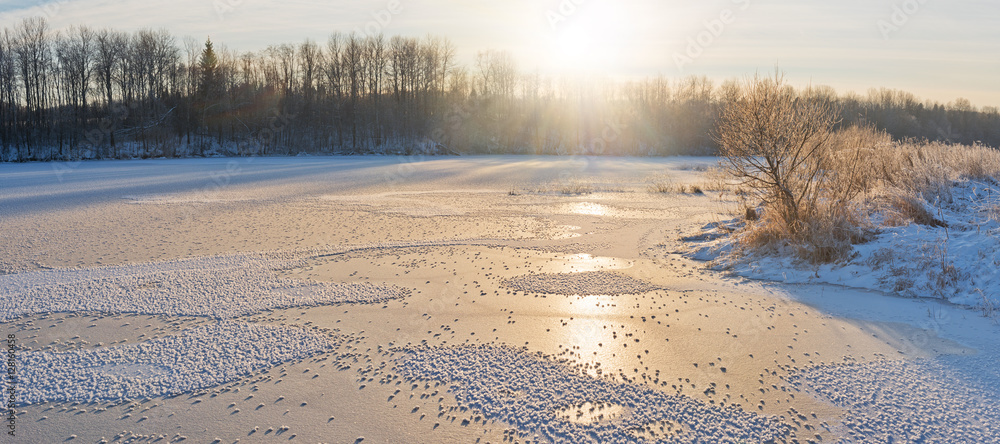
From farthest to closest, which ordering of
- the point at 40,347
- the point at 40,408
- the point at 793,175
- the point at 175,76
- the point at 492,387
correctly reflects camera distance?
the point at 175,76
the point at 793,175
the point at 40,347
the point at 492,387
the point at 40,408

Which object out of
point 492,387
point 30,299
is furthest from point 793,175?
point 30,299

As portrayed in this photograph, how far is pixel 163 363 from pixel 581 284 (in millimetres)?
4629

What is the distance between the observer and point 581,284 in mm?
7090

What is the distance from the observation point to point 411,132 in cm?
5859

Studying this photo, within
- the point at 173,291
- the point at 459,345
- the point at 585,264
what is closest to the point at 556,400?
the point at 459,345

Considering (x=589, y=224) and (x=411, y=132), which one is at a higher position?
(x=411, y=132)

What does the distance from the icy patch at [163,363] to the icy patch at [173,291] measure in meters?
0.75

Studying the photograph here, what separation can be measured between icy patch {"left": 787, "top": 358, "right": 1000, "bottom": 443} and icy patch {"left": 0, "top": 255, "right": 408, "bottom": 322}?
14.9 ft

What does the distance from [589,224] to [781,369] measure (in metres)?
7.37

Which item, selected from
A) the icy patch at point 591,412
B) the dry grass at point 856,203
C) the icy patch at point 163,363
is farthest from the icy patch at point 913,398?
the icy patch at point 163,363

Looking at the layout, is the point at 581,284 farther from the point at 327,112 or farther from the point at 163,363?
the point at 327,112

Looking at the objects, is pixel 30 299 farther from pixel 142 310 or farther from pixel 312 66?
pixel 312 66

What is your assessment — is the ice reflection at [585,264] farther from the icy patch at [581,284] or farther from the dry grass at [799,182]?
the dry grass at [799,182]

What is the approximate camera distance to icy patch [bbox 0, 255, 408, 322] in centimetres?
595
